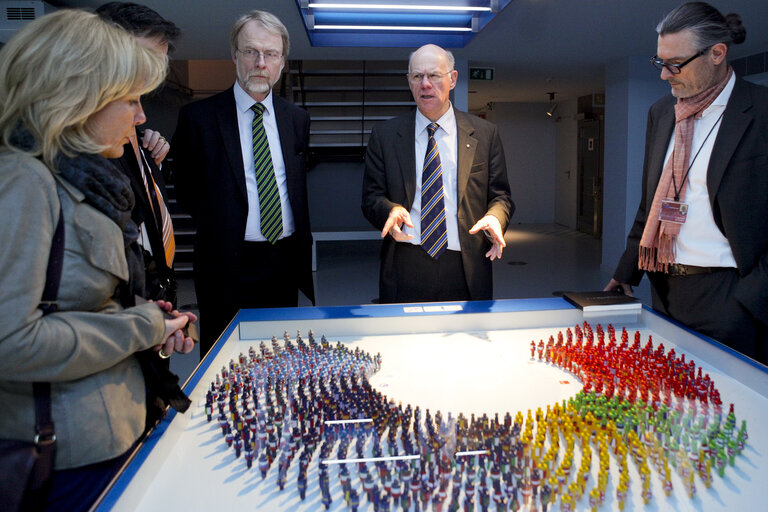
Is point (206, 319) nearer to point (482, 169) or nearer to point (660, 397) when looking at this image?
point (482, 169)

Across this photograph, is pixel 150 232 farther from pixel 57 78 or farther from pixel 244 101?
pixel 244 101

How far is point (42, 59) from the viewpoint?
110 centimetres

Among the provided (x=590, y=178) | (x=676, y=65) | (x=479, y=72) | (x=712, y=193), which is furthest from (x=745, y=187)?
(x=590, y=178)

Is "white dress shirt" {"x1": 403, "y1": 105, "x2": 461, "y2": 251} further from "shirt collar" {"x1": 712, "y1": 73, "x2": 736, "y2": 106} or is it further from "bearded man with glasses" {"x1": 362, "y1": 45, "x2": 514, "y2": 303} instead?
"shirt collar" {"x1": 712, "y1": 73, "x2": 736, "y2": 106}

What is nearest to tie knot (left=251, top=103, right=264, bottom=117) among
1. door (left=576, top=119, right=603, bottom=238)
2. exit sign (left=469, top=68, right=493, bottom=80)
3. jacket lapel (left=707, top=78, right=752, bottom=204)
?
jacket lapel (left=707, top=78, right=752, bottom=204)

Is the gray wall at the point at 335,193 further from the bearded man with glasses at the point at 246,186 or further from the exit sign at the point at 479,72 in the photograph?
the bearded man with glasses at the point at 246,186

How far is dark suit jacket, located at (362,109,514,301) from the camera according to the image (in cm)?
266

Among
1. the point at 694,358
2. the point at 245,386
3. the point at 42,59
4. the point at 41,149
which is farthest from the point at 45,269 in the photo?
the point at 694,358

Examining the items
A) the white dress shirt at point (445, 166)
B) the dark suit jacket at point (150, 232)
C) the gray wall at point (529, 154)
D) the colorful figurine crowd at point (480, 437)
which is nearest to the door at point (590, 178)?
the gray wall at point (529, 154)

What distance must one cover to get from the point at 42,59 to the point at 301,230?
1.58 meters

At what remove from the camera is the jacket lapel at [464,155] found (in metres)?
2.66

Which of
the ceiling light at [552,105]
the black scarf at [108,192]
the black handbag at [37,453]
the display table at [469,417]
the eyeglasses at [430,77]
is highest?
the ceiling light at [552,105]

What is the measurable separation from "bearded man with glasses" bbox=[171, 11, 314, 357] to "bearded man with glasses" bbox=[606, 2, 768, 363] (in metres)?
1.47

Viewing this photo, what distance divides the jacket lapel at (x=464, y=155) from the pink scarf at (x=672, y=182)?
0.78 metres
